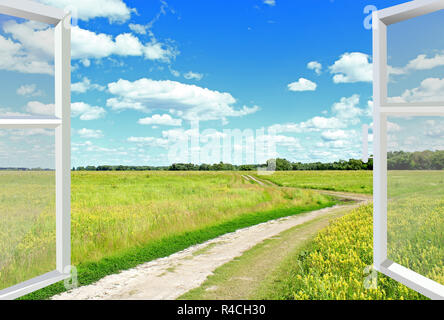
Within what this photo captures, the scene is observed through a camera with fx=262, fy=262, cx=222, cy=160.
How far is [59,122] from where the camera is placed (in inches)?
128

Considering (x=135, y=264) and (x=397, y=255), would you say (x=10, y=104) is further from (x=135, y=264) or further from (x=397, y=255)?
(x=397, y=255)

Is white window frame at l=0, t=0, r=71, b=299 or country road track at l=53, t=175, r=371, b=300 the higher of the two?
white window frame at l=0, t=0, r=71, b=299

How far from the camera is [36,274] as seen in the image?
3.28 meters

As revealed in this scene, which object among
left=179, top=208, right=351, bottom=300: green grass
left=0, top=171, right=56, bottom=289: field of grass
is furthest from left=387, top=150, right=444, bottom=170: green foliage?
left=0, top=171, right=56, bottom=289: field of grass

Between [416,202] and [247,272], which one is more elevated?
[416,202]

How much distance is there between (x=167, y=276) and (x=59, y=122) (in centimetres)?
291

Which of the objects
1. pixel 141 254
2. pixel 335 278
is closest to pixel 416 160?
pixel 335 278

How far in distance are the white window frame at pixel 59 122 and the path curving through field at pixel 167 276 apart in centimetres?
65

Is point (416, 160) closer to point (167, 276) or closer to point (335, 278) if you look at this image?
point (335, 278)

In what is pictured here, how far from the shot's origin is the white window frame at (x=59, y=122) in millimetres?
3102

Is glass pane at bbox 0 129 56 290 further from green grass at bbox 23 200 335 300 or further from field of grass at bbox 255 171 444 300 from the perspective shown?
field of grass at bbox 255 171 444 300

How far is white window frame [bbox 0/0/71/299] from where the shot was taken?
3.10m

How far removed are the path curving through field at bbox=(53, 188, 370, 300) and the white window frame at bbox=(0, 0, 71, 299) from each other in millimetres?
653
